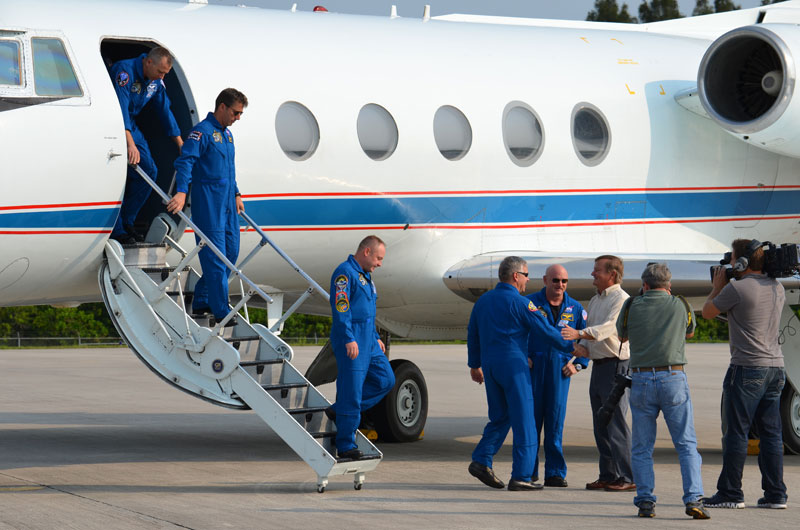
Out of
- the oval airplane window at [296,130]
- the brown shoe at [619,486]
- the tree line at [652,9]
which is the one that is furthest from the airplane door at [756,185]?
the tree line at [652,9]

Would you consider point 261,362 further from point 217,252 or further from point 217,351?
point 217,252

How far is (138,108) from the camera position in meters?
11.1

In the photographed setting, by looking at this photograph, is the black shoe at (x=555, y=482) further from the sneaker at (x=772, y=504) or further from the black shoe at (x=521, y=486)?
the sneaker at (x=772, y=504)

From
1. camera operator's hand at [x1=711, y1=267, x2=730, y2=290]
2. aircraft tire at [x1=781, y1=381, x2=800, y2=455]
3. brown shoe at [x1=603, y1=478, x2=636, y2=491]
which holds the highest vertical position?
camera operator's hand at [x1=711, y1=267, x2=730, y2=290]

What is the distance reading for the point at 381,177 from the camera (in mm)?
12578

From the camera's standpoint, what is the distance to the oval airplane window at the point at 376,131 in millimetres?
12539

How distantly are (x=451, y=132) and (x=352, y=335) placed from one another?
3.56 m

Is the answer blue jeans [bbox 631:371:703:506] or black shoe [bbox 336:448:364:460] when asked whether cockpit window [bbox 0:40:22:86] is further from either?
blue jeans [bbox 631:371:703:506]

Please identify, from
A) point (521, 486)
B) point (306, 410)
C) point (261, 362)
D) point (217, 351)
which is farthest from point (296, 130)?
point (521, 486)

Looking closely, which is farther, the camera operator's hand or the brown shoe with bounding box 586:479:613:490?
the brown shoe with bounding box 586:479:613:490

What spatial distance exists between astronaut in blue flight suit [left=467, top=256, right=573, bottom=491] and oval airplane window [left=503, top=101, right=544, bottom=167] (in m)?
3.25

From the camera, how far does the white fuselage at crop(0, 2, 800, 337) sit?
34.9ft

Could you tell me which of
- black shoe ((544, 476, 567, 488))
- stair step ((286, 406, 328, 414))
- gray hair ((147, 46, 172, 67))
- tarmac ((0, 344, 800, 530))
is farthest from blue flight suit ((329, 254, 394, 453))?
gray hair ((147, 46, 172, 67))

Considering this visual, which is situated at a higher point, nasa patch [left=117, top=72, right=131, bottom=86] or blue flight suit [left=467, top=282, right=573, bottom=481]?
nasa patch [left=117, top=72, right=131, bottom=86]
